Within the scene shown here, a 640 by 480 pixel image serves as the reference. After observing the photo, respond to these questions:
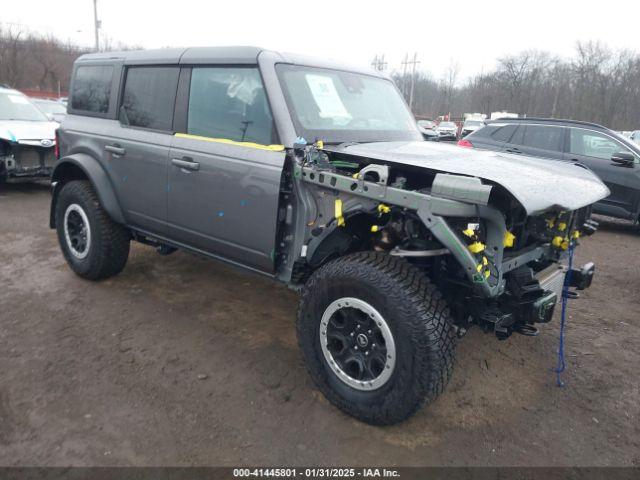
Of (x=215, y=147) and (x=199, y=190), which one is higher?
(x=215, y=147)

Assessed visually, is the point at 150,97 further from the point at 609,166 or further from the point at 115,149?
the point at 609,166

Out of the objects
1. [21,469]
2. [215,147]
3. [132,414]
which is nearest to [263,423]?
[132,414]

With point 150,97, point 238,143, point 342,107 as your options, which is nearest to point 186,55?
point 150,97

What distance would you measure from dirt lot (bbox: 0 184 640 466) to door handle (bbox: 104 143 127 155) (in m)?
1.28

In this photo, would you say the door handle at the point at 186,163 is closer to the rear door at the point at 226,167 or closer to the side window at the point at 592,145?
the rear door at the point at 226,167

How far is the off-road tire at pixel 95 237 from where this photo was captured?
175 inches

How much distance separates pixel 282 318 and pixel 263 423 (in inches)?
55.6

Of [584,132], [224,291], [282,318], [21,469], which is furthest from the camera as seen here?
[584,132]

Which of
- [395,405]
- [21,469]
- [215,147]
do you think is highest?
[215,147]

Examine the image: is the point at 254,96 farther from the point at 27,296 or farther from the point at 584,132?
the point at 584,132

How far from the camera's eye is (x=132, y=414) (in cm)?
287

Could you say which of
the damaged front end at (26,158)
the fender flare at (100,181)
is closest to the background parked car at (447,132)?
the fender flare at (100,181)

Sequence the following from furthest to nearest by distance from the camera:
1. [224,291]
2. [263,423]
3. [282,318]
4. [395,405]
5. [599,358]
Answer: [224,291]
[282,318]
[599,358]
[263,423]
[395,405]

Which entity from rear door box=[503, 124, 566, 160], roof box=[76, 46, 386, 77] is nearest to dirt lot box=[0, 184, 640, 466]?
roof box=[76, 46, 386, 77]
